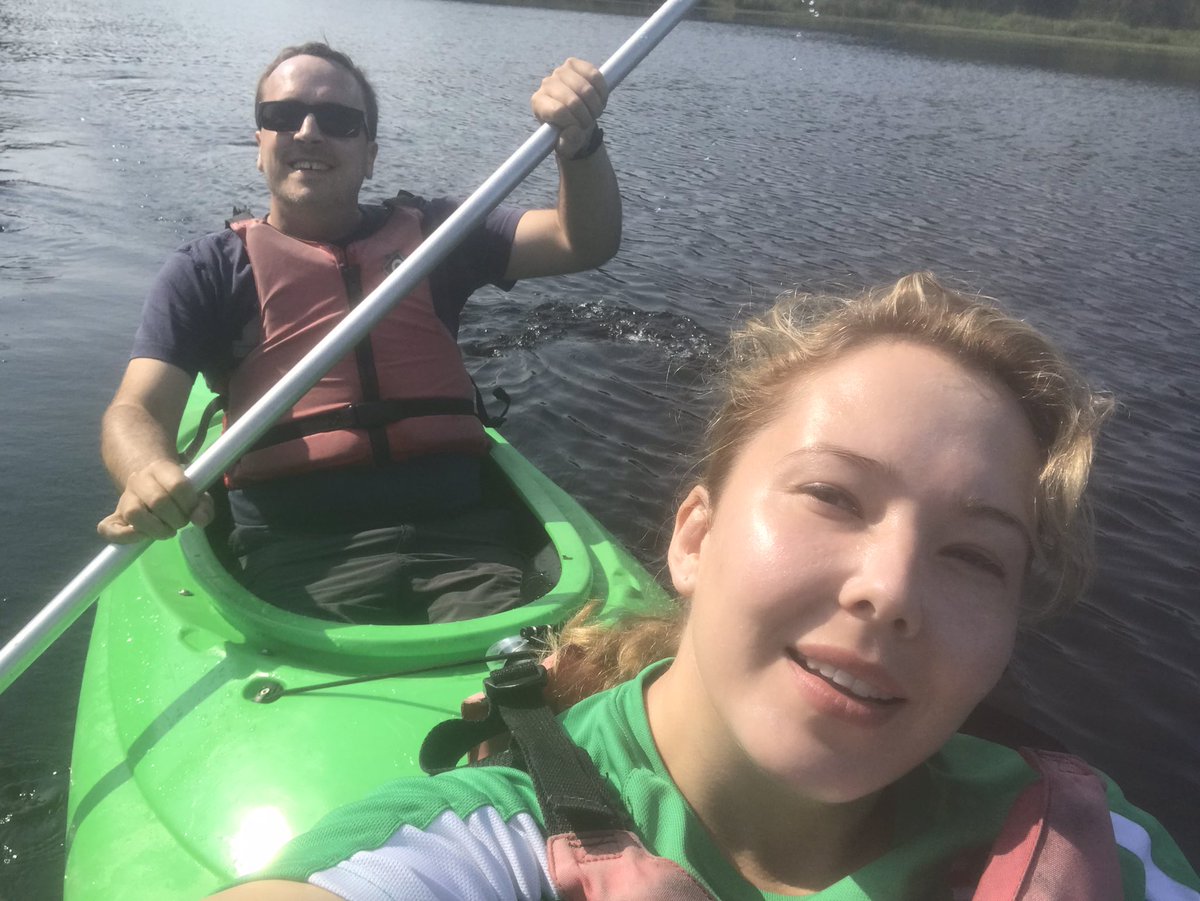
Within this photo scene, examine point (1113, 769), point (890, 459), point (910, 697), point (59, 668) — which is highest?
point (890, 459)

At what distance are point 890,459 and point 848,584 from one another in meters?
0.20

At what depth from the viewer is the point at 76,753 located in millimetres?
2576

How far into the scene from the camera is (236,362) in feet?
10.7

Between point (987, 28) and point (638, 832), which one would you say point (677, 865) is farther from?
point (987, 28)

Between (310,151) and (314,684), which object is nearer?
(314,684)

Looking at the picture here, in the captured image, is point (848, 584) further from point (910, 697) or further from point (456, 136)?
point (456, 136)

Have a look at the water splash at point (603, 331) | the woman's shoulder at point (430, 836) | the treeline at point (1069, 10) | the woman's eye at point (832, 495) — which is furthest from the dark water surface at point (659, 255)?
the treeline at point (1069, 10)

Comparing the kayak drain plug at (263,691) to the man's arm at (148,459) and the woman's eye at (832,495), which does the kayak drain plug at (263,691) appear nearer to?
the man's arm at (148,459)

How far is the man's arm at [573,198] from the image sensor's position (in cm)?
280

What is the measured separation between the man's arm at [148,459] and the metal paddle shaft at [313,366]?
0.21 feet

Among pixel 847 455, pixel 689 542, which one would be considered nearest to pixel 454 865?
pixel 689 542

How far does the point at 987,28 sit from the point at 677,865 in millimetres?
45838

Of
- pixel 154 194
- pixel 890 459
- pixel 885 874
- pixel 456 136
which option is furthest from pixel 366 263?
pixel 456 136

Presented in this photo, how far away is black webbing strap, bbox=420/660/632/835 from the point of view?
137 cm
